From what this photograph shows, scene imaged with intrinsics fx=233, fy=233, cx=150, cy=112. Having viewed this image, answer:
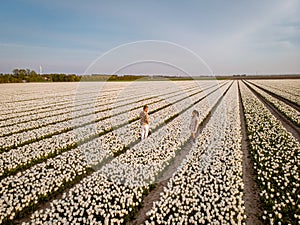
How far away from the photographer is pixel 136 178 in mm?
7371

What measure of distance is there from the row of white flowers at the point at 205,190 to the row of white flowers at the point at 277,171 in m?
0.65

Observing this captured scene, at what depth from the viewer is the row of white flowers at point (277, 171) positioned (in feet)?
18.4

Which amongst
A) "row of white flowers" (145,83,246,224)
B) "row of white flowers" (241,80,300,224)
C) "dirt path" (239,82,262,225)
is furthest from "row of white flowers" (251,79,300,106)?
"row of white flowers" (145,83,246,224)

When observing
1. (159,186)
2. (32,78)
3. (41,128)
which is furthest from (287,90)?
(32,78)

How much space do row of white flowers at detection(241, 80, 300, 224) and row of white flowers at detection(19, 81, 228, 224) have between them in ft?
10.5

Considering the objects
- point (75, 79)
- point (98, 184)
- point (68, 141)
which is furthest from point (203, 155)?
point (75, 79)

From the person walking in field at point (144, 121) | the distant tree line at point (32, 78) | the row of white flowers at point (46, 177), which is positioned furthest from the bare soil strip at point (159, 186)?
the distant tree line at point (32, 78)

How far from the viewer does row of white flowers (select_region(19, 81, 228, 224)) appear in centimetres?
554

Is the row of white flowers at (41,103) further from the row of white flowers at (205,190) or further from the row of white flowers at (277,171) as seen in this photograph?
the row of white flowers at (277,171)

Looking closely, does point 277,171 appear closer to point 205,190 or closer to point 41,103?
A: point 205,190

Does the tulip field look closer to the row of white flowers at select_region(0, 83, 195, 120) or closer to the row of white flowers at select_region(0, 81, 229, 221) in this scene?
the row of white flowers at select_region(0, 81, 229, 221)

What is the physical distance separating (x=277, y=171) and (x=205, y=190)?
2.71 metres

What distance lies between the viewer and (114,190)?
6.46 m

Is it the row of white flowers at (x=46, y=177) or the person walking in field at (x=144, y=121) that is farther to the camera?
the person walking in field at (x=144, y=121)
